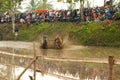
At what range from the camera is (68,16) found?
2884cm

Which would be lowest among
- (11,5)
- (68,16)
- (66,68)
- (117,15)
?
(66,68)

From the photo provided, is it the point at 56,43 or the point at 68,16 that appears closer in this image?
the point at 56,43

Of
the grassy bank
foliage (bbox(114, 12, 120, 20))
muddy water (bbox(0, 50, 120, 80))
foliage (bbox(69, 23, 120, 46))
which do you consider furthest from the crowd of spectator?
muddy water (bbox(0, 50, 120, 80))

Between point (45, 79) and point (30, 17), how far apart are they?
73.2 ft

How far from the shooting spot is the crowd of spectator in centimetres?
2538

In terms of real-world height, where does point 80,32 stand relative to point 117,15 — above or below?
below

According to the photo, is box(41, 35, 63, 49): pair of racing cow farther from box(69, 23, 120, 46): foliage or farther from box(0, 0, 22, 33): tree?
box(0, 0, 22, 33): tree

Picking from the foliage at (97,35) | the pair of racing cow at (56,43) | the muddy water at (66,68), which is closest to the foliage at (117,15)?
the foliage at (97,35)

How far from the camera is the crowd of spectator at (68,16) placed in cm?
2538

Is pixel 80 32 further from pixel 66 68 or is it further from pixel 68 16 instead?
pixel 66 68

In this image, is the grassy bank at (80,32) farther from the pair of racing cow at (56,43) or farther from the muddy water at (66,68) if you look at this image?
the muddy water at (66,68)

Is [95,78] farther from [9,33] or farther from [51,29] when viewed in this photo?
[9,33]

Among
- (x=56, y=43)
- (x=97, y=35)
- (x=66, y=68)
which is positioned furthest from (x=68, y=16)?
(x=66, y=68)

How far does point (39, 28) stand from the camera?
1224 inches
